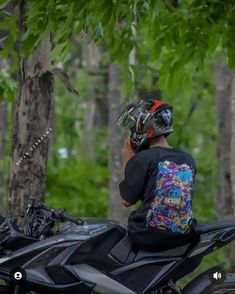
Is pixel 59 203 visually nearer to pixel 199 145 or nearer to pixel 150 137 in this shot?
pixel 150 137

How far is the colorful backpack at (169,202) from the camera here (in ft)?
23.5

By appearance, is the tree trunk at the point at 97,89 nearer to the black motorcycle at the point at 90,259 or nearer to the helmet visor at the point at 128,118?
the helmet visor at the point at 128,118

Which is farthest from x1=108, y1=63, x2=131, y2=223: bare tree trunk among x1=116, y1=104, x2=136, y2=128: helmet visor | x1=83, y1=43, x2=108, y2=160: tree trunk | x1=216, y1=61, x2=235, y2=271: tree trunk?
x1=83, y1=43, x2=108, y2=160: tree trunk

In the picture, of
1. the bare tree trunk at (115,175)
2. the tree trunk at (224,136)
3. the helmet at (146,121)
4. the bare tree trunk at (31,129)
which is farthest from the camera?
the tree trunk at (224,136)

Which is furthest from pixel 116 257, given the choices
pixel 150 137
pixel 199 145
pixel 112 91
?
pixel 199 145

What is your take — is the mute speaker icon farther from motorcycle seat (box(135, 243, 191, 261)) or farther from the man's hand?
the man's hand

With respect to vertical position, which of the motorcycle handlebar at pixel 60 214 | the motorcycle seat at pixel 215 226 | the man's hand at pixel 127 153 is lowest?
the motorcycle seat at pixel 215 226

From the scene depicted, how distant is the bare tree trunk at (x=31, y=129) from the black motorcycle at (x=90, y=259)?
2.08 m

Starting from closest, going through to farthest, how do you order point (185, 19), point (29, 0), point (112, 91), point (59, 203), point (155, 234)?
point (155, 234) < point (29, 0) < point (185, 19) < point (112, 91) < point (59, 203)

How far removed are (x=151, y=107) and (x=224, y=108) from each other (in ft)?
33.4

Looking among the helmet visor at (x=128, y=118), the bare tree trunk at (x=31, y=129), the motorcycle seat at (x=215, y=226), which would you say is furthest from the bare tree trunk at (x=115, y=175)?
the motorcycle seat at (x=215, y=226)

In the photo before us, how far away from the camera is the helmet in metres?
7.43

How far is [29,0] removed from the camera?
8633mm

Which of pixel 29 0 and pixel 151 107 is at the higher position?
pixel 29 0
